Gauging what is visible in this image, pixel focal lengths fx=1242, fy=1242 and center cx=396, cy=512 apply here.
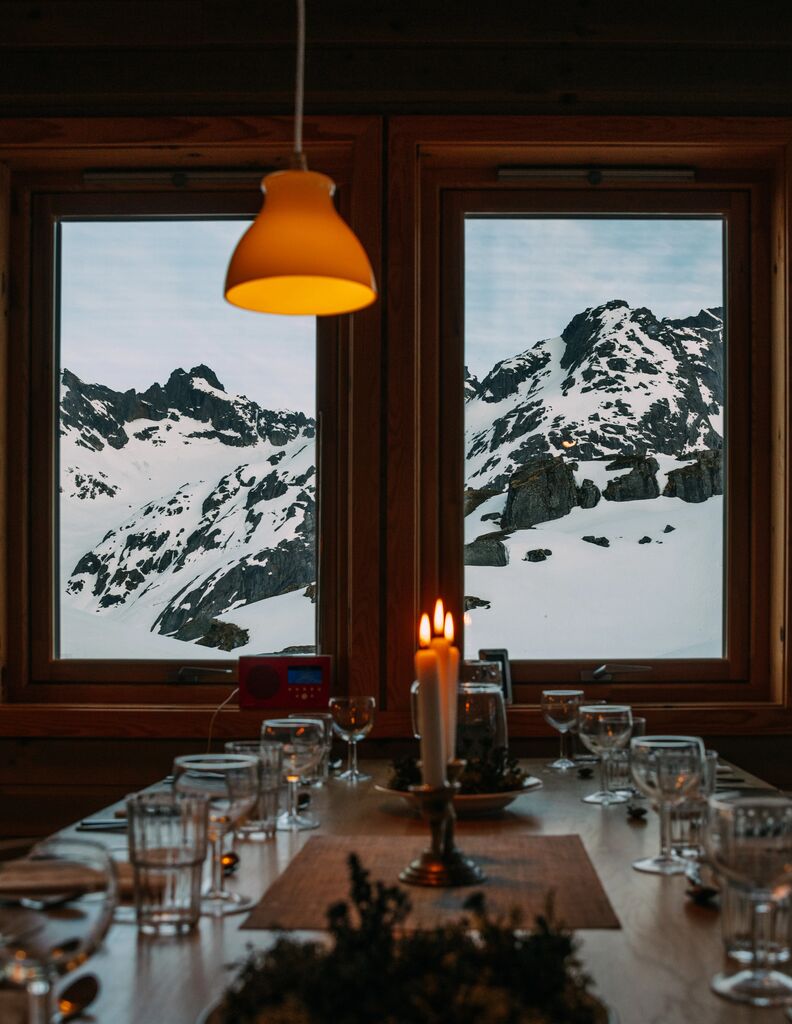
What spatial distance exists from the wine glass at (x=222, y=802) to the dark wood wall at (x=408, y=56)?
2.23 metres

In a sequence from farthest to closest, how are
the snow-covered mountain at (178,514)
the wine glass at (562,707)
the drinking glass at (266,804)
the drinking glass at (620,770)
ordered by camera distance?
the snow-covered mountain at (178,514), the wine glass at (562,707), the drinking glass at (620,770), the drinking glass at (266,804)

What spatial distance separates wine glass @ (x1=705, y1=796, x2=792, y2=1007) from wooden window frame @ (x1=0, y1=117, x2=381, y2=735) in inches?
79.2

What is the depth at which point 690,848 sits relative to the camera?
185 cm

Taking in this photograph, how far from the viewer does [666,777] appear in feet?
5.71

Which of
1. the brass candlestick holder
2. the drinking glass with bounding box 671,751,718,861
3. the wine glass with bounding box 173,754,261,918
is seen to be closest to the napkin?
the wine glass with bounding box 173,754,261,918

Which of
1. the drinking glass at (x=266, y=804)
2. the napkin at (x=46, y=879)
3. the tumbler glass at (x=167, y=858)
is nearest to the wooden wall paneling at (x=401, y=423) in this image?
the drinking glass at (x=266, y=804)

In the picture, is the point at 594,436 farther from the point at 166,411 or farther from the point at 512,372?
the point at 166,411

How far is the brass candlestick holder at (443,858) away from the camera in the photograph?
5.17 ft

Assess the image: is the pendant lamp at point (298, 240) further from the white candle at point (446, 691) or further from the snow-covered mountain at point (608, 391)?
the snow-covered mountain at point (608, 391)

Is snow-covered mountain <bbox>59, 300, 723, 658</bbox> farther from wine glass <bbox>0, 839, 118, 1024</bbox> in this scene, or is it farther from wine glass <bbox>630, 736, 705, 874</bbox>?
wine glass <bbox>0, 839, 118, 1024</bbox>

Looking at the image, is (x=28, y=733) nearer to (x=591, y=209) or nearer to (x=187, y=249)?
(x=187, y=249)

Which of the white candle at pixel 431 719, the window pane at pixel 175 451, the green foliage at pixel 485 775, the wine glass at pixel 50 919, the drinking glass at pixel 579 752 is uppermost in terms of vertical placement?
the window pane at pixel 175 451

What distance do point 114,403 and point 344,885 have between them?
2164mm

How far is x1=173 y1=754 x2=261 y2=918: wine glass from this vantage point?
153 cm
